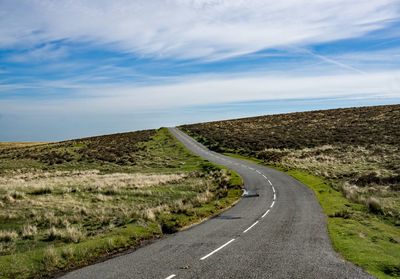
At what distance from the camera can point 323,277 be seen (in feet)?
37.8

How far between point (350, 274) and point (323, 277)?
101cm

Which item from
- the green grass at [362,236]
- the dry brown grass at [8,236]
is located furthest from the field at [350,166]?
the dry brown grass at [8,236]

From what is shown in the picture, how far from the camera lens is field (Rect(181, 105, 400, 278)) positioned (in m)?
16.7

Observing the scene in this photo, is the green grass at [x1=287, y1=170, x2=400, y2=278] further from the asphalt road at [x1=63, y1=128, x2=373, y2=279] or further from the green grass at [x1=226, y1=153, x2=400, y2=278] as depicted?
the asphalt road at [x1=63, y1=128, x2=373, y2=279]

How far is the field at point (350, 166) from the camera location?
54.9 feet

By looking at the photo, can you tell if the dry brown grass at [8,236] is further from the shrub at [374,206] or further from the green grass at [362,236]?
the shrub at [374,206]

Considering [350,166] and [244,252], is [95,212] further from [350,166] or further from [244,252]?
[350,166]

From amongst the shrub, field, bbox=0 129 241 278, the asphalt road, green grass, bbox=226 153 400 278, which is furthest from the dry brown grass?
the shrub

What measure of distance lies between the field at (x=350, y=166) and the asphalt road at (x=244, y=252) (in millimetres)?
1068

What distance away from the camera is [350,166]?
45188mm

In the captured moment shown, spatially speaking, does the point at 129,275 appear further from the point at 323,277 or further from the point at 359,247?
the point at 359,247

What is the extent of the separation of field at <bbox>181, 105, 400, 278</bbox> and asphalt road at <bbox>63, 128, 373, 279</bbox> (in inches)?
42.1

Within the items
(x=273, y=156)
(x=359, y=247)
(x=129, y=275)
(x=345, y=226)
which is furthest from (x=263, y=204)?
(x=273, y=156)

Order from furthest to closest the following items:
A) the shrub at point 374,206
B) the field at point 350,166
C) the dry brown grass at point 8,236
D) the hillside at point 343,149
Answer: the hillside at point 343,149
the shrub at point 374,206
the dry brown grass at point 8,236
the field at point 350,166
